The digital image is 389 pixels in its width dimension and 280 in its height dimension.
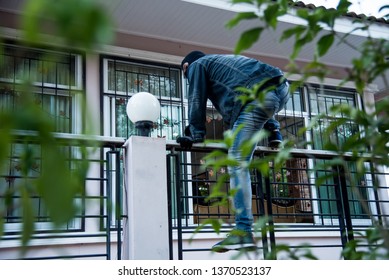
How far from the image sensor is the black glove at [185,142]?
2629 mm

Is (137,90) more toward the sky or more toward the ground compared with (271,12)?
more toward the sky

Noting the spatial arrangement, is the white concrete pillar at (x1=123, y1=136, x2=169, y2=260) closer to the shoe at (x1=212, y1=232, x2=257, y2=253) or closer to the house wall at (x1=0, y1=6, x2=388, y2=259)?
the shoe at (x1=212, y1=232, x2=257, y2=253)

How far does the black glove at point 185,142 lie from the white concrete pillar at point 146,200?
0.35 feet

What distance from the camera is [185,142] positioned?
263cm

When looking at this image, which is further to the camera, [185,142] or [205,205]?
[205,205]

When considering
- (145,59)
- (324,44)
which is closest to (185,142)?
(324,44)

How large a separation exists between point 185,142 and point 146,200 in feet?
1.40

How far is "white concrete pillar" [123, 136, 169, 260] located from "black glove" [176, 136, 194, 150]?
11cm

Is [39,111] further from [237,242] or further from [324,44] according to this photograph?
[237,242]

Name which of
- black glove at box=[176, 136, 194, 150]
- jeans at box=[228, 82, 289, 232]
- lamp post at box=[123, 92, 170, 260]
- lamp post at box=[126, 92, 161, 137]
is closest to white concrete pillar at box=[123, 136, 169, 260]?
lamp post at box=[123, 92, 170, 260]

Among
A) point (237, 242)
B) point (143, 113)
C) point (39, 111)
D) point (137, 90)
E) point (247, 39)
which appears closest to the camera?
point (39, 111)

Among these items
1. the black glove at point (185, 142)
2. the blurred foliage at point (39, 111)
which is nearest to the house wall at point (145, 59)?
the black glove at point (185, 142)

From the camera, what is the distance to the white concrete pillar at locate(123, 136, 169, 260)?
2.38m

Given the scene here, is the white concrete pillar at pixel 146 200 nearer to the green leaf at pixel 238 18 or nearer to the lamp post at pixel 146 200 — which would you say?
the lamp post at pixel 146 200
